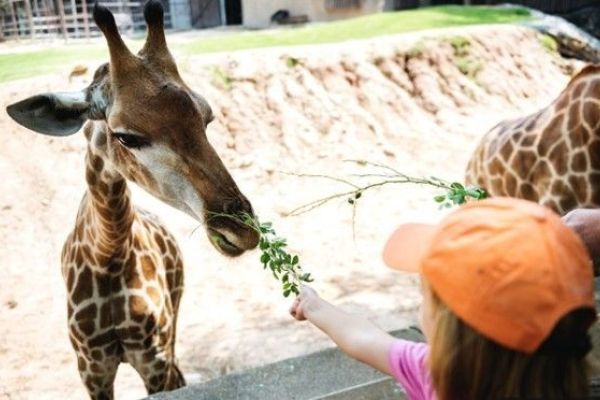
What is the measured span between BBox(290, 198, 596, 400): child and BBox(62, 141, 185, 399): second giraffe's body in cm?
209

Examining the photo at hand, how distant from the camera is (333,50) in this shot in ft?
33.5

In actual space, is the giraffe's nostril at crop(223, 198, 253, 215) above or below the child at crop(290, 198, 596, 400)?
below

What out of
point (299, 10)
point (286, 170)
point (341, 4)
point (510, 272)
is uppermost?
point (510, 272)

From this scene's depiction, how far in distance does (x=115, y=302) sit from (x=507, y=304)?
2.47 metres

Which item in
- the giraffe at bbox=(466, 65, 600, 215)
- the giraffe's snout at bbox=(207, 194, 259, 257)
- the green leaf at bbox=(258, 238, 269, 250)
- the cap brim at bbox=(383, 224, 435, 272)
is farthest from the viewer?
the giraffe at bbox=(466, 65, 600, 215)

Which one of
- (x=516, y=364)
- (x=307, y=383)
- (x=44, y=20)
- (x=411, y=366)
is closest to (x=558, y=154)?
(x=307, y=383)

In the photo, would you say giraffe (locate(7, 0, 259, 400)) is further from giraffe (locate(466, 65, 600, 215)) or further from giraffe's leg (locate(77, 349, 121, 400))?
giraffe (locate(466, 65, 600, 215))

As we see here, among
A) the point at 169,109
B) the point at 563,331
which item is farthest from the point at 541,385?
the point at 169,109

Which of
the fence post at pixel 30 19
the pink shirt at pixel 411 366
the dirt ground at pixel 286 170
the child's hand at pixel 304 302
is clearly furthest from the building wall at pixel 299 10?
the pink shirt at pixel 411 366

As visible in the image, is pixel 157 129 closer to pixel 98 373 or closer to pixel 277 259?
pixel 277 259

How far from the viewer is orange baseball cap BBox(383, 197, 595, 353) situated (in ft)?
3.78

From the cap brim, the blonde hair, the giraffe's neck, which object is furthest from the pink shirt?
the giraffe's neck

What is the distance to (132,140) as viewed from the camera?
2695 millimetres

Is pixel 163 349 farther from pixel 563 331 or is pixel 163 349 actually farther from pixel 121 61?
pixel 563 331
